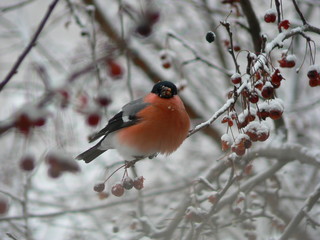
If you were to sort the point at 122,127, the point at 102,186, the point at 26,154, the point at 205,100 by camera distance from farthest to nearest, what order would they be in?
the point at 205,100 → the point at 122,127 → the point at 102,186 → the point at 26,154

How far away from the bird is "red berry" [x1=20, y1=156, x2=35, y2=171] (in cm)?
120

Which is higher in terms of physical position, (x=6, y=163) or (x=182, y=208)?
(x=6, y=163)

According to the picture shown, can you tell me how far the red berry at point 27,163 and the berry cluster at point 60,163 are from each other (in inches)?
4.0

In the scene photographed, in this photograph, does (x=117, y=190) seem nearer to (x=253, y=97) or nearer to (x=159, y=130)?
(x=159, y=130)

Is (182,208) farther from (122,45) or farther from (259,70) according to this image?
(122,45)

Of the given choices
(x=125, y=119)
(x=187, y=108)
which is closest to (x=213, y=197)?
(x=125, y=119)

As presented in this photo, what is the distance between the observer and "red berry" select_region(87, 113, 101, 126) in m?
1.59

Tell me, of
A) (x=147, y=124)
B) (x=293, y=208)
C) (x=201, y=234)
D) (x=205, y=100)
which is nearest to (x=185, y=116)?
(x=147, y=124)

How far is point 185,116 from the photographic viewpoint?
2783 millimetres

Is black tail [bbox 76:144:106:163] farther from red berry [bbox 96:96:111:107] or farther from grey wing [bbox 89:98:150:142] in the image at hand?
red berry [bbox 96:96:111:107]

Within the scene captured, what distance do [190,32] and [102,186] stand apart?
4.71 m

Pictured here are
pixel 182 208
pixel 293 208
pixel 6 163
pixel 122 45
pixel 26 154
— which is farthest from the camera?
pixel 6 163

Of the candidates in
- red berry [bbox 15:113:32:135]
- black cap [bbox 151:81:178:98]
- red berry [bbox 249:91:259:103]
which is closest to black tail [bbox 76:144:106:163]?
black cap [bbox 151:81:178:98]

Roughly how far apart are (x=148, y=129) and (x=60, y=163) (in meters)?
1.49
